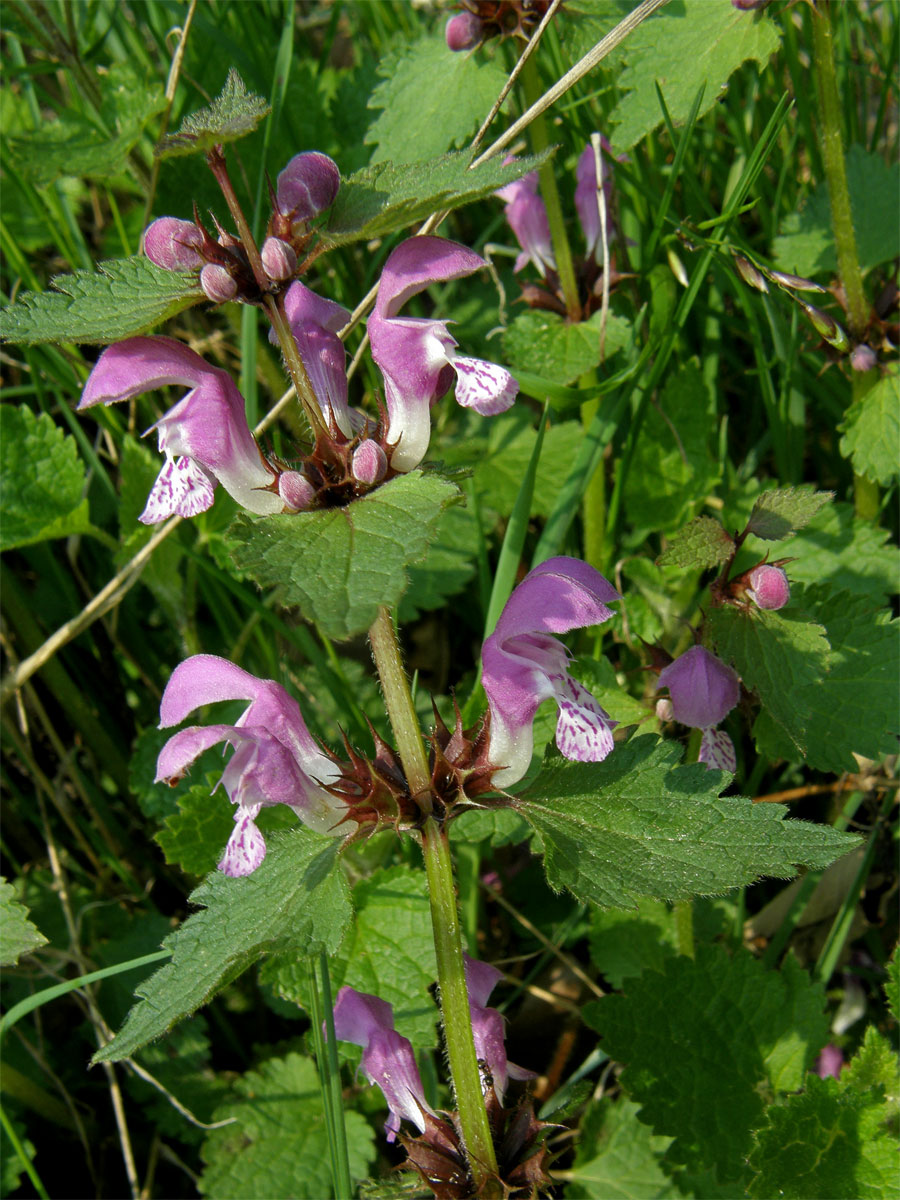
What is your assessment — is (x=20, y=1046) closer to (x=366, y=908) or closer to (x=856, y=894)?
(x=366, y=908)

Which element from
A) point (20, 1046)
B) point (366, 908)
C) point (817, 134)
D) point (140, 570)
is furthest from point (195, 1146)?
point (817, 134)

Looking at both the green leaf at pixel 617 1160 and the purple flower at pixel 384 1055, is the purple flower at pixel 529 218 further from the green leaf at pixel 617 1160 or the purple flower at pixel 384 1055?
the green leaf at pixel 617 1160

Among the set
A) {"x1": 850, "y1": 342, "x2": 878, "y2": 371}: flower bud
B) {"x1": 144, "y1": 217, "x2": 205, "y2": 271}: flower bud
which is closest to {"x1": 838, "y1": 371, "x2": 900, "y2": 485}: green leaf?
{"x1": 850, "y1": 342, "x2": 878, "y2": 371}: flower bud

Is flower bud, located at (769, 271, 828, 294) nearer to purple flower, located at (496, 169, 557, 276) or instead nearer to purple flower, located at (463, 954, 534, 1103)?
purple flower, located at (496, 169, 557, 276)

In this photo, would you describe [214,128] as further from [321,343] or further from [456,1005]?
[456,1005]

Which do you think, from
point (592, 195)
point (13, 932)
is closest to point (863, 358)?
point (592, 195)

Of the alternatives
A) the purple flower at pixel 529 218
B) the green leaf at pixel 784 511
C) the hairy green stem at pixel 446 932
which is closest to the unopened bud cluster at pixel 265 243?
the hairy green stem at pixel 446 932
